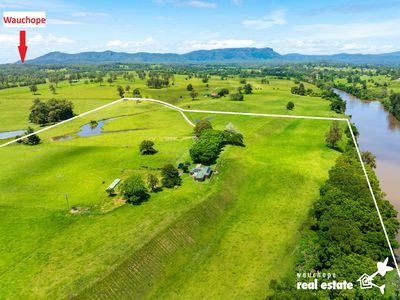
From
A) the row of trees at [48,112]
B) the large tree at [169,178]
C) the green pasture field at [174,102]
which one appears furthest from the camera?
the green pasture field at [174,102]

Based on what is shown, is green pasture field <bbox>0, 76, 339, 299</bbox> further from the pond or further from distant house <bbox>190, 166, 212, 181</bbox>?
the pond

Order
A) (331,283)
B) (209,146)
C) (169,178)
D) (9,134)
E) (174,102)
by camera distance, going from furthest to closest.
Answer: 1. (174,102)
2. (9,134)
3. (209,146)
4. (169,178)
5. (331,283)

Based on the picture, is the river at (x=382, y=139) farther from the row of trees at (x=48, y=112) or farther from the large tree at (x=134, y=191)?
the row of trees at (x=48, y=112)

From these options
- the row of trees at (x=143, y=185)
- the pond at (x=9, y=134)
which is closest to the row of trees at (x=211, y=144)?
the row of trees at (x=143, y=185)

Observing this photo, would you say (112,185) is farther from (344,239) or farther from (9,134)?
(9,134)

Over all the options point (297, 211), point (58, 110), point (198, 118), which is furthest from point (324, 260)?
point (58, 110)

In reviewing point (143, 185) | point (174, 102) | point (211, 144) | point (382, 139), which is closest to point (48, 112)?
point (174, 102)
